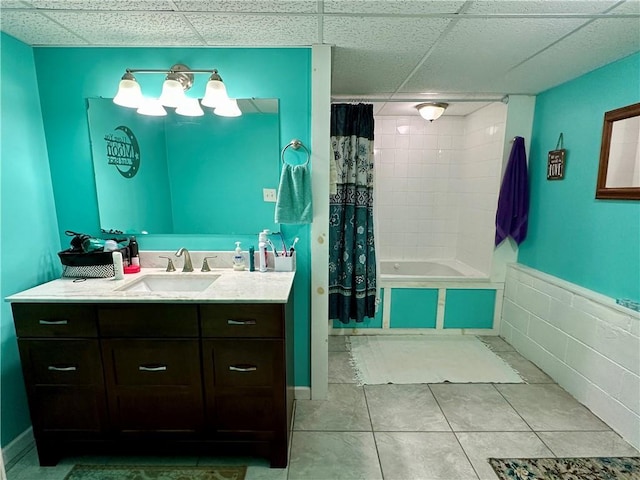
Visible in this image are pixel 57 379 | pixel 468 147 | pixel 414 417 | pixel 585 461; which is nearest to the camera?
pixel 57 379

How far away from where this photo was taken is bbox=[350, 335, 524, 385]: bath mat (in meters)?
2.43

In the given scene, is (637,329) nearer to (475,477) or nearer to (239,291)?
(475,477)

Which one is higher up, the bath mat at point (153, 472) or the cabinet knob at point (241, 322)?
the cabinet knob at point (241, 322)

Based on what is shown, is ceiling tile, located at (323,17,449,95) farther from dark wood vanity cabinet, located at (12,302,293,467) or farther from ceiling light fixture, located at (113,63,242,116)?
dark wood vanity cabinet, located at (12,302,293,467)

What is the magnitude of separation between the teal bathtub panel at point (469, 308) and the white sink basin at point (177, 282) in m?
2.20

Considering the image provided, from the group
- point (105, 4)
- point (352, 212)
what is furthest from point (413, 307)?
point (105, 4)

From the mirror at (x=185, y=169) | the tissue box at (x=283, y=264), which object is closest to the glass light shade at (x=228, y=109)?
the mirror at (x=185, y=169)

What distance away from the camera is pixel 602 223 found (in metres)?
2.04

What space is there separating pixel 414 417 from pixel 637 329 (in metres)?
1.32

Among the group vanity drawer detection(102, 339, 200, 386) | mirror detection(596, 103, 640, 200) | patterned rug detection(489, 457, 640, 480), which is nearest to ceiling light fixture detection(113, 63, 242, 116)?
vanity drawer detection(102, 339, 200, 386)

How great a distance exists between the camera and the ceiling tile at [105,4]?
4.46 feet

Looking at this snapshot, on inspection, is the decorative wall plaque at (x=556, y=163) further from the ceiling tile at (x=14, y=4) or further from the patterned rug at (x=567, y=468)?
the ceiling tile at (x=14, y=4)

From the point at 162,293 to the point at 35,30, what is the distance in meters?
1.46


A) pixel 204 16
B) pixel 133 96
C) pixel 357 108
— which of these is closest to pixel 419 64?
pixel 357 108
